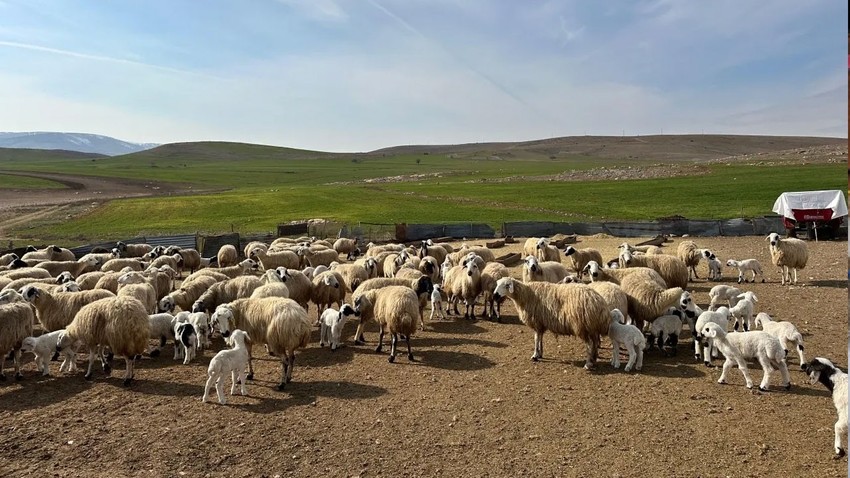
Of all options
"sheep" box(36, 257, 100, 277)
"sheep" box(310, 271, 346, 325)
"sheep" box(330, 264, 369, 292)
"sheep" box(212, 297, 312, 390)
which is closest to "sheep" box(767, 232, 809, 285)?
"sheep" box(330, 264, 369, 292)

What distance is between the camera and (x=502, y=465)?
7.35 metres

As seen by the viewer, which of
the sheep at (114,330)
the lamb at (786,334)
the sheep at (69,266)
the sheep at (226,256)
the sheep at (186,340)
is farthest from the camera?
the sheep at (226,256)

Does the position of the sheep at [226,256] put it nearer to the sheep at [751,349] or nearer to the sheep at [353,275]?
the sheep at [353,275]

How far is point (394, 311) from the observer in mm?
12375

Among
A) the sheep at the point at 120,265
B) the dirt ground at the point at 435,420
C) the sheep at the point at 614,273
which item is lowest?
the dirt ground at the point at 435,420

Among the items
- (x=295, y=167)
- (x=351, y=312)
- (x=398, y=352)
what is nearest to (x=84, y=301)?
(x=351, y=312)

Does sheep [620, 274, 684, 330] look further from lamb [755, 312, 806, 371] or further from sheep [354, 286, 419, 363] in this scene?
sheep [354, 286, 419, 363]

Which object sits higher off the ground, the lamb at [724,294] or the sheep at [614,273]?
the sheep at [614,273]

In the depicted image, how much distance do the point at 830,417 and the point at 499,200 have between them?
211 feet

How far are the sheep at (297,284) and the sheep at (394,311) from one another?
3.35 metres

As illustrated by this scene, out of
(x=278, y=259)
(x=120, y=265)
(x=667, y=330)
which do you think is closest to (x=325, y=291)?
(x=278, y=259)

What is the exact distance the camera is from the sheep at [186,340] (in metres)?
11.9

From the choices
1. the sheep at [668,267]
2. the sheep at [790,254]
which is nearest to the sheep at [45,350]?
the sheep at [668,267]

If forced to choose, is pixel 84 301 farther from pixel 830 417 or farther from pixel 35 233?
pixel 35 233
